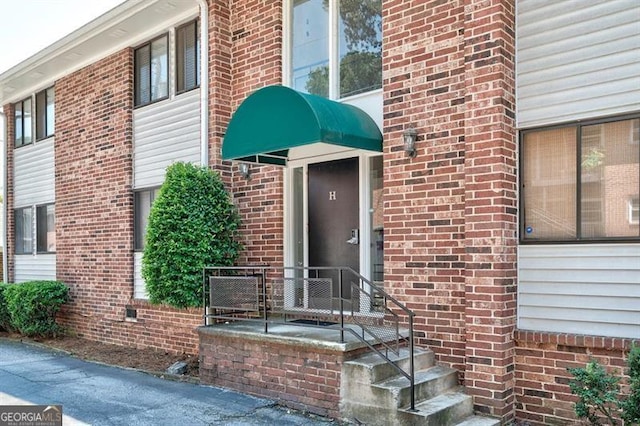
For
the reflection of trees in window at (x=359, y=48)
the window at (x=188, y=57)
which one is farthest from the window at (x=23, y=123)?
the reflection of trees in window at (x=359, y=48)

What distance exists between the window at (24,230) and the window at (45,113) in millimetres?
1969

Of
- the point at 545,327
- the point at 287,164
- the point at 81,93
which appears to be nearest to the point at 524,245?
the point at 545,327

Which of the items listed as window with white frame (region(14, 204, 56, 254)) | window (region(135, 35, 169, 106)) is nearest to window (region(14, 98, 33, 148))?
window with white frame (region(14, 204, 56, 254))

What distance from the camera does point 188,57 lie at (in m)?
8.98

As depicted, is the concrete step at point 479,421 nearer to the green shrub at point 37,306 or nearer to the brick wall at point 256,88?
the brick wall at point 256,88

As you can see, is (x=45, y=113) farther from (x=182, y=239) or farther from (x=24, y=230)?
(x=182, y=239)

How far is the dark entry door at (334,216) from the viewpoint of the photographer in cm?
700

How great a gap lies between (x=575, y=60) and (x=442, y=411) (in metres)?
3.50

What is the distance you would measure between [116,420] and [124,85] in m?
6.67

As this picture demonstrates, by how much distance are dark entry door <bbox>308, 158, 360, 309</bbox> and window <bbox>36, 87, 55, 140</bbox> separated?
313 inches

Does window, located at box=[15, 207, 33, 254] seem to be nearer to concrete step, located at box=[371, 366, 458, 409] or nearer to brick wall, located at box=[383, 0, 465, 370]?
brick wall, located at box=[383, 0, 465, 370]

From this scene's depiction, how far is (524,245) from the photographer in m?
5.34

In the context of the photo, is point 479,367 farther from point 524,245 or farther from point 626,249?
point 626,249

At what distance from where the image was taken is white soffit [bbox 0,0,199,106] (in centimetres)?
880
